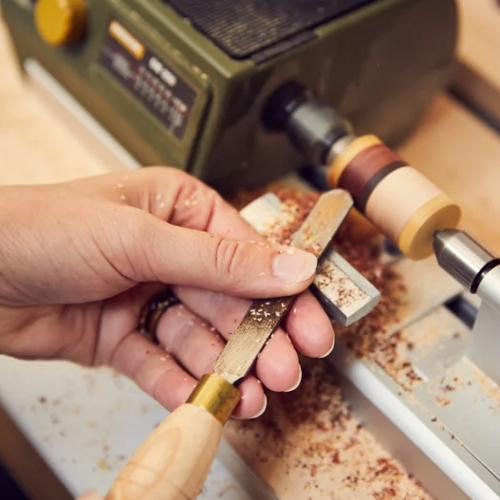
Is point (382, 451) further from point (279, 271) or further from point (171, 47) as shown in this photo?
point (171, 47)

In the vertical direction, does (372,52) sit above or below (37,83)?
above

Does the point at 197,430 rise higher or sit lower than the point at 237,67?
Answer: lower

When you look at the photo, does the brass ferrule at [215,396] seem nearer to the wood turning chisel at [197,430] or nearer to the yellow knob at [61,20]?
the wood turning chisel at [197,430]

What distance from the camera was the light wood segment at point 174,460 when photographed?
18.5 inches

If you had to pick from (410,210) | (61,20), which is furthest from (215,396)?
(61,20)

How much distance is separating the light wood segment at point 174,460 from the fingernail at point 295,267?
0.15 metres

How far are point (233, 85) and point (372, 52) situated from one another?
0.19 meters

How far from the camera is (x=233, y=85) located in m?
0.66

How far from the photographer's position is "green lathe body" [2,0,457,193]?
690 millimetres

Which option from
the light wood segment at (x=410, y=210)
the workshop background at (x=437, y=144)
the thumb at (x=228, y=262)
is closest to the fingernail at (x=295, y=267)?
the thumb at (x=228, y=262)

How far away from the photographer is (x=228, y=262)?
0.60 m

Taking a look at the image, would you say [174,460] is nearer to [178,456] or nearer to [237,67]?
[178,456]

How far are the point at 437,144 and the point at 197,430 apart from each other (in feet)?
1.93

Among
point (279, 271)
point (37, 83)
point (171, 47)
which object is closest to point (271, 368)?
point (279, 271)
